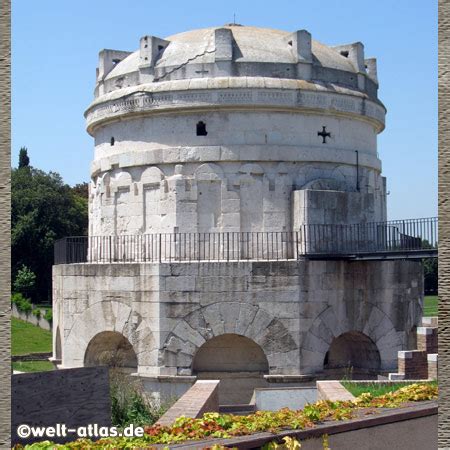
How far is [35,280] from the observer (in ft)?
174

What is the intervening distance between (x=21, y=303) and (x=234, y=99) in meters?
29.8

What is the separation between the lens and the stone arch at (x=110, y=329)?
66.8ft

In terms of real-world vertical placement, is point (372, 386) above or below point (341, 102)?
below

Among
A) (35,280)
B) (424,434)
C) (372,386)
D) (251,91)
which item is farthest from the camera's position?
(35,280)

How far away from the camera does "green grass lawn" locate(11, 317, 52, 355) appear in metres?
39.9

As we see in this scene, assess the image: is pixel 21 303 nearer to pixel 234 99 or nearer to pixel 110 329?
pixel 110 329

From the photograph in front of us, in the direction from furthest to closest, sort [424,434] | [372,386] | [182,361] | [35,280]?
1. [35,280]
2. [182,361]
3. [372,386]
4. [424,434]

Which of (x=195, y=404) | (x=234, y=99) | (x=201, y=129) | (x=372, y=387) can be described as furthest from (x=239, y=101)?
(x=195, y=404)

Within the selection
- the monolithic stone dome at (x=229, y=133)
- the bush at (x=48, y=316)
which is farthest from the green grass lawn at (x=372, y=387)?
the bush at (x=48, y=316)

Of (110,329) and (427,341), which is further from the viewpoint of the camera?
(110,329)

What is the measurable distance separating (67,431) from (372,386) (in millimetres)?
6606

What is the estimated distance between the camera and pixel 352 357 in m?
22.0

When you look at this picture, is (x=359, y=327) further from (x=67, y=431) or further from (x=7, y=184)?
(x=7, y=184)

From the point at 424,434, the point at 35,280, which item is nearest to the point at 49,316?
the point at 35,280
